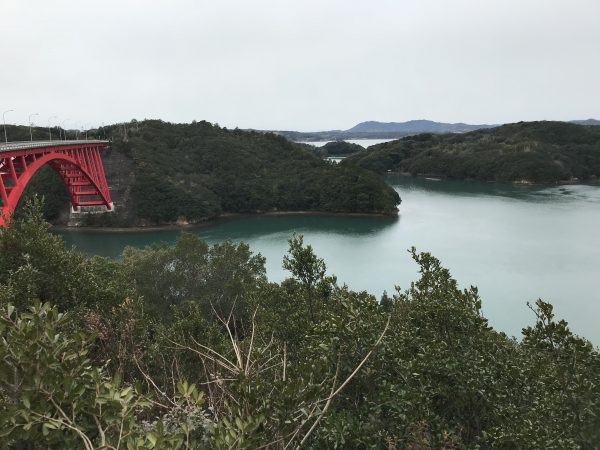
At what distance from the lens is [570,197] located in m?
45.2

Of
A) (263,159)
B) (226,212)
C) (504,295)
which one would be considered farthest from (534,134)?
(504,295)

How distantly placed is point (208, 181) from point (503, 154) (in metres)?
41.2

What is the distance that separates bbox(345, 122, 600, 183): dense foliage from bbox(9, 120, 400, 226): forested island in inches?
556

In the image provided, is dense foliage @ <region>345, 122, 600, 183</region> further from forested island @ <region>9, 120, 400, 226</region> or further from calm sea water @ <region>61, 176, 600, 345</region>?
forested island @ <region>9, 120, 400, 226</region>

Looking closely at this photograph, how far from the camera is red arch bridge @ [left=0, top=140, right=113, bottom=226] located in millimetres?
16828

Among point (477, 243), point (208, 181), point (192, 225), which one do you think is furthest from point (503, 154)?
point (192, 225)

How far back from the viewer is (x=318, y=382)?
3.31 meters

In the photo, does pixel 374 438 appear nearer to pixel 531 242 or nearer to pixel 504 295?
pixel 504 295

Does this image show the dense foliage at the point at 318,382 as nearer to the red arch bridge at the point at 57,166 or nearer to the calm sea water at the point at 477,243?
the red arch bridge at the point at 57,166

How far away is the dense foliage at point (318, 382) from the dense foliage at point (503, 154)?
54169mm

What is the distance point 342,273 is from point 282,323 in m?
18.2

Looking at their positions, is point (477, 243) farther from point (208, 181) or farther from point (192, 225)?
point (208, 181)

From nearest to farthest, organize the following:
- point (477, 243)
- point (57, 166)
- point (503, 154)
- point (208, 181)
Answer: point (477, 243), point (57, 166), point (208, 181), point (503, 154)

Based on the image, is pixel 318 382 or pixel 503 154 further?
pixel 503 154
